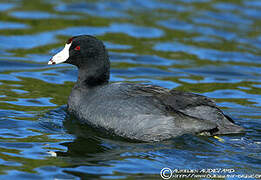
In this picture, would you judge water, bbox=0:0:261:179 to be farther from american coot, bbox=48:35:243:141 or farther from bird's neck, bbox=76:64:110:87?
bird's neck, bbox=76:64:110:87

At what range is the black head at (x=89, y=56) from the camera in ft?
26.8

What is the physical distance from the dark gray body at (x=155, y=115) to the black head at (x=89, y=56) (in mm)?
716

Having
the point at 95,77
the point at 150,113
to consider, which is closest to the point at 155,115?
the point at 150,113

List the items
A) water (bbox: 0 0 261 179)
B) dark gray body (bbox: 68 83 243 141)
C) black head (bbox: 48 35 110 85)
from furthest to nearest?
black head (bbox: 48 35 110 85)
dark gray body (bbox: 68 83 243 141)
water (bbox: 0 0 261 179)

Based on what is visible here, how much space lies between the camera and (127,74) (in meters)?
11.0

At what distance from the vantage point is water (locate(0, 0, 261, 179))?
20.9 feet

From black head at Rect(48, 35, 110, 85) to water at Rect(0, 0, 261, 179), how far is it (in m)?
0.80

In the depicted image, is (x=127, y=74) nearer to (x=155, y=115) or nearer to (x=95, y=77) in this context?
(x=95, y=77)

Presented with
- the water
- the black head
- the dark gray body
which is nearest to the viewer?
the water

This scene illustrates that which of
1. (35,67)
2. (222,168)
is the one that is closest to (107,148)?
(222,168)

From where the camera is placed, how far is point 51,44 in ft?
41.0

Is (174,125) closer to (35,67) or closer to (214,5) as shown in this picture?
(35,67)

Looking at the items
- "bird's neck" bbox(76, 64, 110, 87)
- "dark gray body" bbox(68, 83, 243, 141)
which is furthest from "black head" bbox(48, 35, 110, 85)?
"dark gray body" bbox(68, 83, 243, 141)

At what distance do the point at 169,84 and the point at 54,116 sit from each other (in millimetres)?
2942
